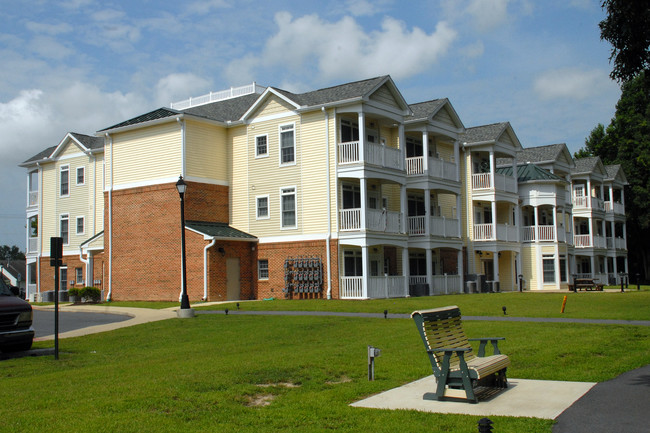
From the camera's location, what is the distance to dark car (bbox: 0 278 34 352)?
14.9m

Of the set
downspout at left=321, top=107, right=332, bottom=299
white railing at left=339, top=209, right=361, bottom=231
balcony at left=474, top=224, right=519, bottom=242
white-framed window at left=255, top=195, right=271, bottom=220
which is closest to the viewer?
white railing at left=339, top=209, right=361, bottom=231

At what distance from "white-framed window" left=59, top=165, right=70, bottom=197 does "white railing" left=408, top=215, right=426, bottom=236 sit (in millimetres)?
23310

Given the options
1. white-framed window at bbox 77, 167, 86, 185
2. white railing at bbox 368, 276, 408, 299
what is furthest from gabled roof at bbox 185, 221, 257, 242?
white-framed window at bbox 77, 167, 86, 185

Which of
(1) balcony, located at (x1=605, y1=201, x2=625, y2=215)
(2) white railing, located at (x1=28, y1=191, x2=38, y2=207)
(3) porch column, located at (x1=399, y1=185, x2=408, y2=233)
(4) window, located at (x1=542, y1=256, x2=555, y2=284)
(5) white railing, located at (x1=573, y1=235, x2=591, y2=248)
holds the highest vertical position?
(2) white railing, located at (x1=28, y1=191, x2=38, y2=207)

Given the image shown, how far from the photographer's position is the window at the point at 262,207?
114ft

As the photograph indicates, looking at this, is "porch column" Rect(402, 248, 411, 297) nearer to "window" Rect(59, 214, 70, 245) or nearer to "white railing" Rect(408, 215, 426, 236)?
"white railing" Rect(408, 215, 426, 236)

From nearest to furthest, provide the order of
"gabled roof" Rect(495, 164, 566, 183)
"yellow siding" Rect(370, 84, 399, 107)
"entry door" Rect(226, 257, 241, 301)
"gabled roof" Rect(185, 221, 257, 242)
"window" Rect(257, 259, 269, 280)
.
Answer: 1. "gabled roof" Rect(185, 221, 257, 242)
2. "yellow siding" Rect(370, 84, 399, 107)
3. "entry door" Rect(226, 257, 241, 301)
4. "window" Rect(257, 259, 269, 280)
5. "gabled roof" Rect(495, 164, 566, 183)

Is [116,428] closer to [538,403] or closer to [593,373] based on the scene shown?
[538,403]

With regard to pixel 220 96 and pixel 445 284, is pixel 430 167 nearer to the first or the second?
pixel 445 284

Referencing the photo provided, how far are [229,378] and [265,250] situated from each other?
79.6ft

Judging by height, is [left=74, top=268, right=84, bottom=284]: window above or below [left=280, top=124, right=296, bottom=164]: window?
below

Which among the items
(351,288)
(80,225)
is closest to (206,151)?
(351,288)

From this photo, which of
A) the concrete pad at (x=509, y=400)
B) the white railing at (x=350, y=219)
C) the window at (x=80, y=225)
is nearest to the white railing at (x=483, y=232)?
the white railing at (x=350, y=219)

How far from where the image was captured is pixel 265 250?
3450 cm
